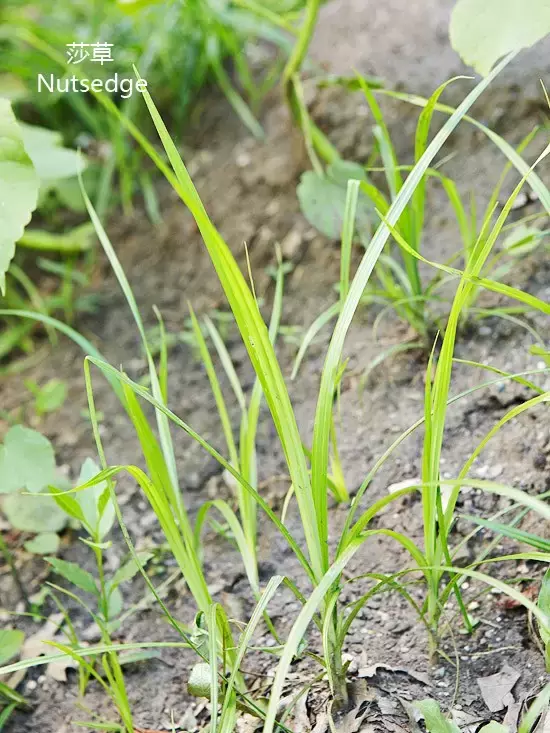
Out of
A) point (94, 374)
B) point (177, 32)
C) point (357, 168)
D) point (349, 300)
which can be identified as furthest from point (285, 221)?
point (349, 300)

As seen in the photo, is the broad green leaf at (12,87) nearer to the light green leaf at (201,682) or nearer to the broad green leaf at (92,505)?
the broad green leaf at (92,505)

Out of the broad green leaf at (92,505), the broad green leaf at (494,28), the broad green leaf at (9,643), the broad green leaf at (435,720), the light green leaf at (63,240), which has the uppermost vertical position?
the broad green leaf at (494,28)

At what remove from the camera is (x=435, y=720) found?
0.80 m

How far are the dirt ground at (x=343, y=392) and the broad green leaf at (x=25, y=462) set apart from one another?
0.32 m

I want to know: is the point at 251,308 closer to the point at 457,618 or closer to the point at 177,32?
the point at 457,618

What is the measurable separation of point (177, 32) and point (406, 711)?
183 centimetres

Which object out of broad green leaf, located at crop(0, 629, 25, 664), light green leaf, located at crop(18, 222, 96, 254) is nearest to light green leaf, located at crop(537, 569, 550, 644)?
broad green leaf, located at crop(0, 629, 25, 664)

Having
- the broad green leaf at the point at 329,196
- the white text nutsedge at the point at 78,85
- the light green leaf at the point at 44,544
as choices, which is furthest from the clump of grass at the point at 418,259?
the white text nutsedge at the point at 78,85

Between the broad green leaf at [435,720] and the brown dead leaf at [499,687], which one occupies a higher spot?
the broad green leaf at [435,720]

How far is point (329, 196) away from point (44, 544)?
2.67 ft

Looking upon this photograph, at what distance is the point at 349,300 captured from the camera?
0.85 metres

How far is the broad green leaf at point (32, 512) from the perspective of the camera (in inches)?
48.1

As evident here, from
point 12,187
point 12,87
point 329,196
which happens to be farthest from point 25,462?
point 12,87

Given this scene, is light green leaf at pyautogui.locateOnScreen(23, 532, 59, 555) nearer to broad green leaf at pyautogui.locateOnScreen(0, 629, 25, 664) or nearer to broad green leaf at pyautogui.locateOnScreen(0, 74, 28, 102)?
broad green leaf at pyautogui.locateOnScreen(0, 629, 25, 664)
